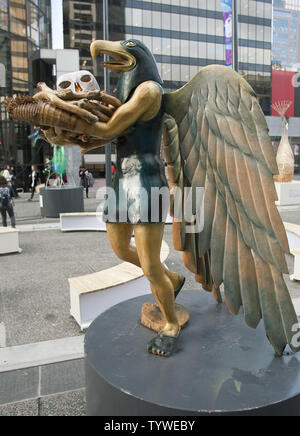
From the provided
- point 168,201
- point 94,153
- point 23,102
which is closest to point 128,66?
point 23,102

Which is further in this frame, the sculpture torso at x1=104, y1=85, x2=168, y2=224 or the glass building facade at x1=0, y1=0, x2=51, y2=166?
the glass building facade at x1=0, y1=0, x2=51, y2=166

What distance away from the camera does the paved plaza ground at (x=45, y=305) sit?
261cm

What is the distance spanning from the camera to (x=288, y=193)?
44.3ft

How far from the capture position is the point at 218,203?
7.38 feet

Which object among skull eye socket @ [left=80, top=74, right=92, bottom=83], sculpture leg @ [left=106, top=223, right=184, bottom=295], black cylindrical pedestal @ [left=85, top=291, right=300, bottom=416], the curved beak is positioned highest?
the curved beak

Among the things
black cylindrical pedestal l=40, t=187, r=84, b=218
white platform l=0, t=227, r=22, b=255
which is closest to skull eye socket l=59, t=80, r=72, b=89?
white platform l=0, t=227, r=22, b=255

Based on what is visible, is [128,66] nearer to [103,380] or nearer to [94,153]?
[103,380]

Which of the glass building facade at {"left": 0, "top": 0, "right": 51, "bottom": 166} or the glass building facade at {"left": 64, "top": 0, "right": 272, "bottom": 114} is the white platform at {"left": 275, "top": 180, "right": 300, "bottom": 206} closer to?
the glass building facade at {"left": 0, "top": 0, "right": 51, "bottom": 166}

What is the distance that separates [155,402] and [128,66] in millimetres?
1957

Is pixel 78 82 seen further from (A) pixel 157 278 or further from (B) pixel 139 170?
(A) pixel 157 278

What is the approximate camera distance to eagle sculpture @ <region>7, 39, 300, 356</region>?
2.12m

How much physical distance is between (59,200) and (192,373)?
32.5 feet

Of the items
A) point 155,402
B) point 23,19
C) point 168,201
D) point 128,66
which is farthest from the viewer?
point 23,19

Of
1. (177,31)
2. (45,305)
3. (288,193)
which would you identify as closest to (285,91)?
(177,31)
